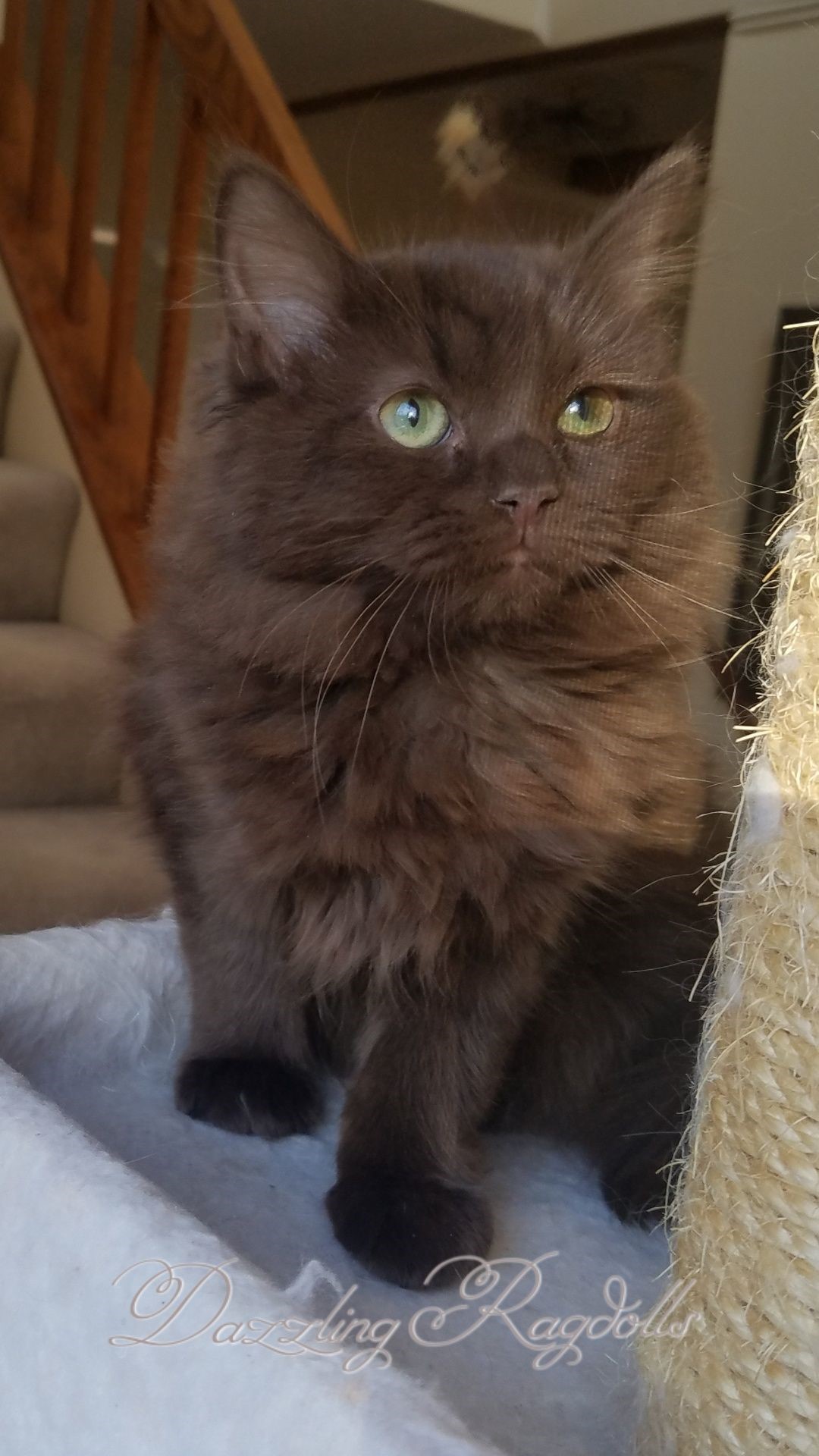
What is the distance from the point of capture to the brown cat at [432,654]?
2.49 feet

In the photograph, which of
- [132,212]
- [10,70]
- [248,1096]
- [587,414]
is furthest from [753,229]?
[10,70]

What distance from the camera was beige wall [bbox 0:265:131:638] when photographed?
2.26 m

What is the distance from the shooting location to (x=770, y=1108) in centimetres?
52

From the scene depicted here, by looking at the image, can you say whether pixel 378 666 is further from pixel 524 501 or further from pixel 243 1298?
pixel 243 1298

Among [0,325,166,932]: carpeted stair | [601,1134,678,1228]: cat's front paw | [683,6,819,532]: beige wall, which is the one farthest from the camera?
[0,325,166,932]: carpeted stair

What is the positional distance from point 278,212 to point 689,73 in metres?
1.68

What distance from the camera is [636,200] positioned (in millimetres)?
866

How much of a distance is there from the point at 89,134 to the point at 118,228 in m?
0.17

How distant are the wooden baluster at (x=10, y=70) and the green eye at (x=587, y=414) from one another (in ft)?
6.45

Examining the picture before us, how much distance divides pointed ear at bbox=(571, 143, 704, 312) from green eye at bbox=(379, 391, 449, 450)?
0.20 metres

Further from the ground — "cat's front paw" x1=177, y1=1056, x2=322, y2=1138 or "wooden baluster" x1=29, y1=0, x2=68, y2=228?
"wooden baluster" x1=29, y1=0, x2=68, y2=228

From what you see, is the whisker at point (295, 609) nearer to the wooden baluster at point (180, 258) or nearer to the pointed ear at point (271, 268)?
the pointed ear at point (271, 268)

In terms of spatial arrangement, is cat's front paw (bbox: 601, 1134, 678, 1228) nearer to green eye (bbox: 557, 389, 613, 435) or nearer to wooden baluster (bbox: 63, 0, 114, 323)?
green eye (bbox: 557, 389, 613, 435)

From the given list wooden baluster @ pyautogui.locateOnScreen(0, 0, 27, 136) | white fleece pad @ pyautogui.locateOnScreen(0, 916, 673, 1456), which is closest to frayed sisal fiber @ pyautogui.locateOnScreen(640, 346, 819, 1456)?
white fleece pad @ pyautogui.locateOnScreen(0, 916, 673, 1456)
